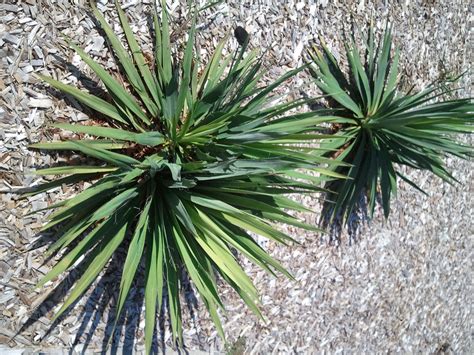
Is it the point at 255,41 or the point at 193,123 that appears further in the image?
the point at 255,41

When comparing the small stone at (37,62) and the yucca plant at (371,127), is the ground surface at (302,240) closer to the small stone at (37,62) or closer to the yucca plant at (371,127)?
the small stone at (37,62)

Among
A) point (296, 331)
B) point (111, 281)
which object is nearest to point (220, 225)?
point (111, 281)

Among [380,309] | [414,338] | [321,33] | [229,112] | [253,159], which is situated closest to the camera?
[253,159]

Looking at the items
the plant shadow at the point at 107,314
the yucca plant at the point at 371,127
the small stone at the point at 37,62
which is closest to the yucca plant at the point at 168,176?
the plant shadow at the point at 107,314

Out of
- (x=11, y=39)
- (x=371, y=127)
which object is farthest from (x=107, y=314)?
(x=371, y=127)

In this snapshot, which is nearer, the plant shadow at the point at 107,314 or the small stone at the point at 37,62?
the small stone at the point at 37,62

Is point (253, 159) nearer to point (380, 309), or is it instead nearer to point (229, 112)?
point (229, 112)

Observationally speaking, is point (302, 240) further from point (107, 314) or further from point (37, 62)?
point (37, 62)
